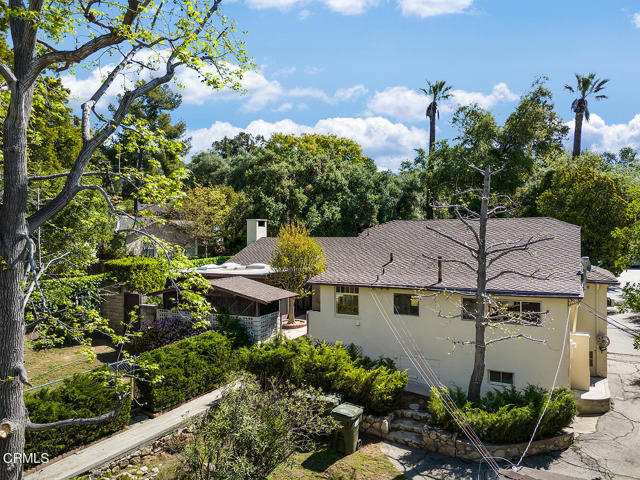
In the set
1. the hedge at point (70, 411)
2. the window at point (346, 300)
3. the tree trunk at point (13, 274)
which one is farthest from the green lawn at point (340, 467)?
the window at point (346, 300)

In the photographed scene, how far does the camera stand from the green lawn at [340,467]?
938cm

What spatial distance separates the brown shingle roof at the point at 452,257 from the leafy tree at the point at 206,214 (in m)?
17.6

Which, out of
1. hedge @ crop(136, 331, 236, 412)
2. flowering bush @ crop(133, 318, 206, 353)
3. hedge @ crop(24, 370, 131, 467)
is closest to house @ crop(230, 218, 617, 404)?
hedge @ crop(136, 331, 236, 412)

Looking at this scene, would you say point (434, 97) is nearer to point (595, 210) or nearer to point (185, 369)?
point (595, 210)

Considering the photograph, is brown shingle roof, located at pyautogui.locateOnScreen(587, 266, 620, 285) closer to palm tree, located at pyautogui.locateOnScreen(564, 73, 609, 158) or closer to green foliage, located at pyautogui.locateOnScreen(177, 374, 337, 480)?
green foliage, located at pyautogui.locateOnScreen(177, 374, 337, 480)

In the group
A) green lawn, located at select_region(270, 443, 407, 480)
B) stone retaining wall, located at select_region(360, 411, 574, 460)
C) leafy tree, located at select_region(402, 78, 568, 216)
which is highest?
leafy tree, located at select_region(402, 78, 568, 216)

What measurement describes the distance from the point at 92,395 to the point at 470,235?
14225 mm

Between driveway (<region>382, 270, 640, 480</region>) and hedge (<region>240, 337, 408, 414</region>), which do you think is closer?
driveway (<region>382, 270, 640, 480</region>)

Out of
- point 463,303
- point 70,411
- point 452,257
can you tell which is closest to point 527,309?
point 463,303

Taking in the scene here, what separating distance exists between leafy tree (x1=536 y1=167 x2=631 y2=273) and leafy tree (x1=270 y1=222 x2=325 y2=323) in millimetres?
17284

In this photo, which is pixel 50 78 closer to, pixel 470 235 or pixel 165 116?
pixel 470 235

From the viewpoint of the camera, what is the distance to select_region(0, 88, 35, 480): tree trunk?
18.2ft

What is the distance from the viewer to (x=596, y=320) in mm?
15820

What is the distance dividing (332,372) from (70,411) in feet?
21.7
